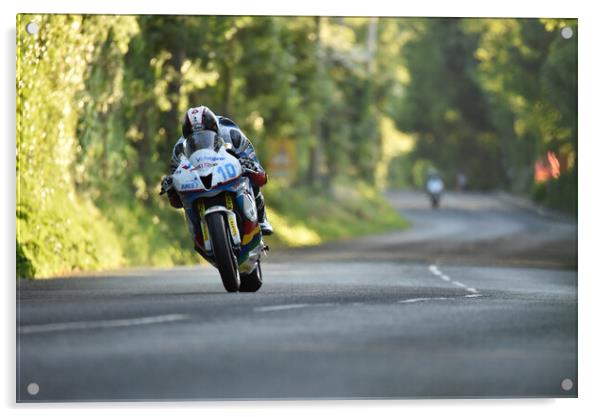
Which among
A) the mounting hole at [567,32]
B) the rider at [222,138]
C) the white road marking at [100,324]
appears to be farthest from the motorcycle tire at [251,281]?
the mounting hole at [567,32]

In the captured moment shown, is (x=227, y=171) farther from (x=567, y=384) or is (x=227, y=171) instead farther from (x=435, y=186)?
(x=435, y=186)

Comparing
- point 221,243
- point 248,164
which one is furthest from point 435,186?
point 221,243

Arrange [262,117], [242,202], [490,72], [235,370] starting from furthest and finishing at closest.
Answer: [262,117] → [490,72] → [242,202] → [235,370]

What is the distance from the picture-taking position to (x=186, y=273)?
20.7 metres

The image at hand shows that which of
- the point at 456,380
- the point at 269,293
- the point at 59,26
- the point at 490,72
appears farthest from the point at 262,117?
the point at 456,380

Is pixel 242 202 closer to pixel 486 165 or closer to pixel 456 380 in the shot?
pixel 456 380

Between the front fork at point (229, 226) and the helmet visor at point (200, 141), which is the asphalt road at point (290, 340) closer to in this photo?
the front fork at point (229, 226)

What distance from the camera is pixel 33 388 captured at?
13062 mm

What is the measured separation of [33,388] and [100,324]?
76 cm

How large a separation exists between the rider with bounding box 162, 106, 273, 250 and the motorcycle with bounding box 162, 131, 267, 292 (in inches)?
A: 3.4

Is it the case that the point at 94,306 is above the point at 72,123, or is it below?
below

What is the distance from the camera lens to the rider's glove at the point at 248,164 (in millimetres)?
15695

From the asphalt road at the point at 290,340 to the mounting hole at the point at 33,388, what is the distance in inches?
1.3

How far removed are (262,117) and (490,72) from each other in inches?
236
